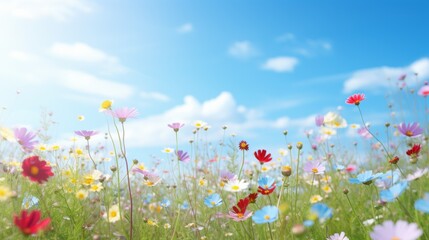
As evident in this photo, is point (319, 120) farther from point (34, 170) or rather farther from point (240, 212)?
point (34, 170)

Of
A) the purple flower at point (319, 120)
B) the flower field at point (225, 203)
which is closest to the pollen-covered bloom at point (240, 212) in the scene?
the flower field at point (225, 203)

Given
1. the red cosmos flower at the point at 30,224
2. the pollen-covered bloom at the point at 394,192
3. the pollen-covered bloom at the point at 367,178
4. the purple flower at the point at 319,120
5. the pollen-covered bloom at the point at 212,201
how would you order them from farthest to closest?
1. the purple flower at the point at 319,120
2. the pollen-covered bloom at the point at 212,201
3. the pollen-covered bloom at the point at 367,178
4. the pollen-covered bloom at the point at 394,192
5. the red cosmos flower at the point at 30,224

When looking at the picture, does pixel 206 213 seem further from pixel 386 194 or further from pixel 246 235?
pixel 386 194

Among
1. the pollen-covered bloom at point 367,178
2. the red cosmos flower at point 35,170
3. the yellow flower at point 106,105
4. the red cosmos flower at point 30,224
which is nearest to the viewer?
the red cosmos flower at point 30,224

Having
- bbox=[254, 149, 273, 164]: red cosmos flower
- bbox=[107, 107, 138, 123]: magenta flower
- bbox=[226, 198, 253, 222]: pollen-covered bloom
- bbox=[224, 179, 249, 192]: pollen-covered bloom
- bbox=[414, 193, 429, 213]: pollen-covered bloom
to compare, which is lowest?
bbox=[226, 198, 253, 222]: pollen-covered bloom

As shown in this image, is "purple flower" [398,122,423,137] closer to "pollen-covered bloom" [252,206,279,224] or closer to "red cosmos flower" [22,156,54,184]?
"pollen-covered bloom" [252,206,279,224]

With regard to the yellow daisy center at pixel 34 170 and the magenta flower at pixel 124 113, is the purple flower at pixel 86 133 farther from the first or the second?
the yellow daisy center at pixel 34 170

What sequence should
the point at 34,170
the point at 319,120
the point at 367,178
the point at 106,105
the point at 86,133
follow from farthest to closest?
the point at 319,120 → the point at 86,133 → the point at 106,105 → the point at 367,178 → the point at 34,170

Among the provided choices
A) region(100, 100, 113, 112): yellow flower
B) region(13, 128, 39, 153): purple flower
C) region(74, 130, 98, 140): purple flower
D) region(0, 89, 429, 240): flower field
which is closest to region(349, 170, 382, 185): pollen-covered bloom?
region(0, 89, 429, 240): flower field

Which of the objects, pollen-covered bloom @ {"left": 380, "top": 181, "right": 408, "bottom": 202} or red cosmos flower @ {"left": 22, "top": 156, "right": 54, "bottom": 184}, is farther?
pollen-covered bloom @ {"left": 380, "top": 181, "right": 408, "bottom": 202}

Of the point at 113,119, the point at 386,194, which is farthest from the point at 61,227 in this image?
the point at 386,194

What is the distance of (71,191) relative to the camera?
2.08m

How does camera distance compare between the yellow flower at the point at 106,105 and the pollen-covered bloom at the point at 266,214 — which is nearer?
the pollen-covered bloom at the point at 266,214

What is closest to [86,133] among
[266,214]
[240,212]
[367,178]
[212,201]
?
[212,201]
